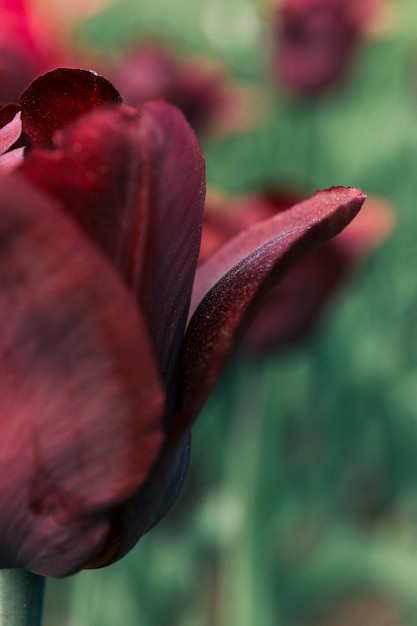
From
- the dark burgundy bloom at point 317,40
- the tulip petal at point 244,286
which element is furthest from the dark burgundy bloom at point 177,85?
the tulip petal at point 244,286

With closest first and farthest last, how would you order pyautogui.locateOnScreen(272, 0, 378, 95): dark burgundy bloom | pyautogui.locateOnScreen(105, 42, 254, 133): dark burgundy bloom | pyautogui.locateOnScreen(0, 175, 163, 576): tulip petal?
pyautogui.locateOnScreen(0, 175, 163, 576): tulip petal
pyautogui.locateOnScreen(105, 42, 254, 133): dark burgundy bloom
pyautogui.locateOnScreen(272, 0, 378, 95): dark burgundy bloom

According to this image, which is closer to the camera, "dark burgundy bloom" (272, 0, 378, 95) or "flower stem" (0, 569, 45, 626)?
"flower stem" (0, 569, 45, 626)

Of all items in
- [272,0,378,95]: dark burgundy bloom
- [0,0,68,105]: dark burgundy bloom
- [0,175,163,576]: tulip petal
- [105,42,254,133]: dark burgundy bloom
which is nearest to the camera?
[0,175,163,576]: tulip petal

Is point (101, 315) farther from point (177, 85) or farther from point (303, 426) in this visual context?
point (303, 426)

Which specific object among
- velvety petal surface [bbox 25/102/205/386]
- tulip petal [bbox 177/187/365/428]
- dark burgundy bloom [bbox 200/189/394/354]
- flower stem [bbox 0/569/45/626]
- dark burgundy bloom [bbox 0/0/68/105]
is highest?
velvety petal surface [bbox 25/102/205/386]

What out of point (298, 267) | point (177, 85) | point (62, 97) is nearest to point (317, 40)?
point (177, 85)

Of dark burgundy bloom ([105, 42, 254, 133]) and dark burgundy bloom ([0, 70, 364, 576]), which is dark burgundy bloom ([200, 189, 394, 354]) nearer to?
dark burgundy bloom ([105, 42, 254, 133])

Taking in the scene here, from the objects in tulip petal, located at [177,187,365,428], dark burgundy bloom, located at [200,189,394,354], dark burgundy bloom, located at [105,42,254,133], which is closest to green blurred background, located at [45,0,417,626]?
dark burgundy bloom, located at [200,189,394,354]
